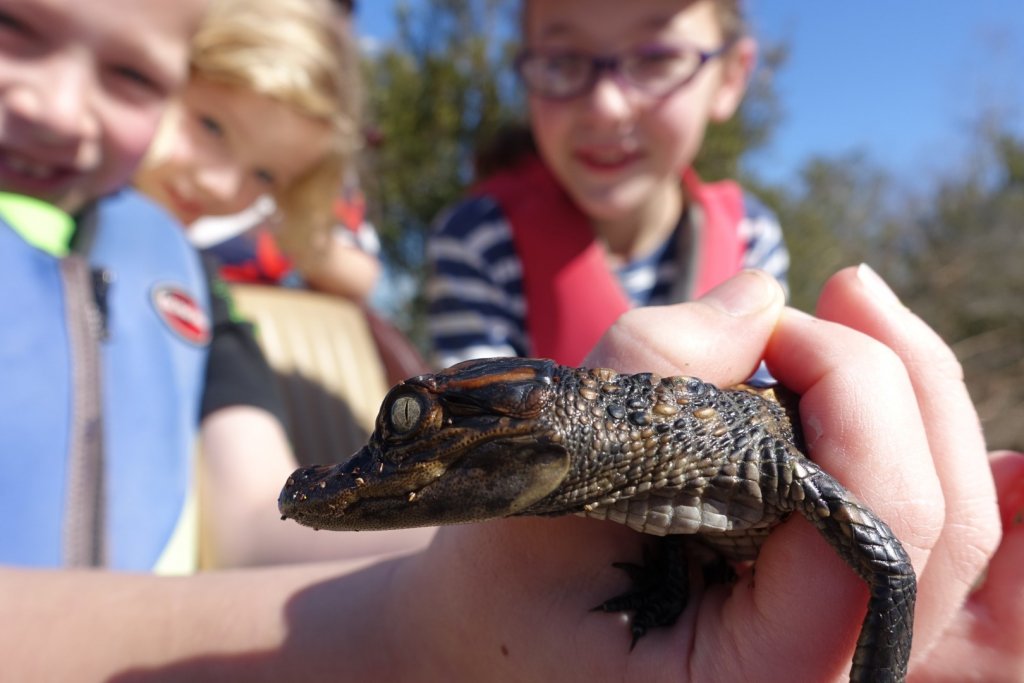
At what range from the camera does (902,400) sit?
1.31m

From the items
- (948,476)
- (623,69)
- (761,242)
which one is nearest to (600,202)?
(623,69)

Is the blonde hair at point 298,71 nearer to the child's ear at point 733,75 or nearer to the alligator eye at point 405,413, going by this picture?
the child's ear at point 733,75

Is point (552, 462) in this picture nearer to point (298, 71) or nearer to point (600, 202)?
point (600, 202)

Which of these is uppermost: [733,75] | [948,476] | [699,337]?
[733,75]

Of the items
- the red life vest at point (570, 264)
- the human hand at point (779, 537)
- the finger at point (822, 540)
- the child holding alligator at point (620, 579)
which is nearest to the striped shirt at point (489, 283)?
the red life vest at point (570, 264)

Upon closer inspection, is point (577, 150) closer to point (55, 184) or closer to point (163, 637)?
point (55, 184)

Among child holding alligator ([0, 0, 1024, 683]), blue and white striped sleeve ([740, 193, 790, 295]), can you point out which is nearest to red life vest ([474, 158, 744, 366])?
blue and white striped sleeve ([740, 193, 790, 295])

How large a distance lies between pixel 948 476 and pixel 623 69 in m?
2.38

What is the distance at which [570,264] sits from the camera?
356 cm

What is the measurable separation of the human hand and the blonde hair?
293 centimetres

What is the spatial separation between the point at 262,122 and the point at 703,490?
3507 mm

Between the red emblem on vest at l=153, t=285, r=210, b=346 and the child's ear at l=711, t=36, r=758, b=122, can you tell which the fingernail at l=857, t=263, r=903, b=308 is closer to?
the red emblem on vest at l=153, t=285, r=210, b=346

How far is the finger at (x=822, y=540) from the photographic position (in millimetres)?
1214

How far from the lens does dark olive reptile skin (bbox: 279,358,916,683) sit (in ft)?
4.10
